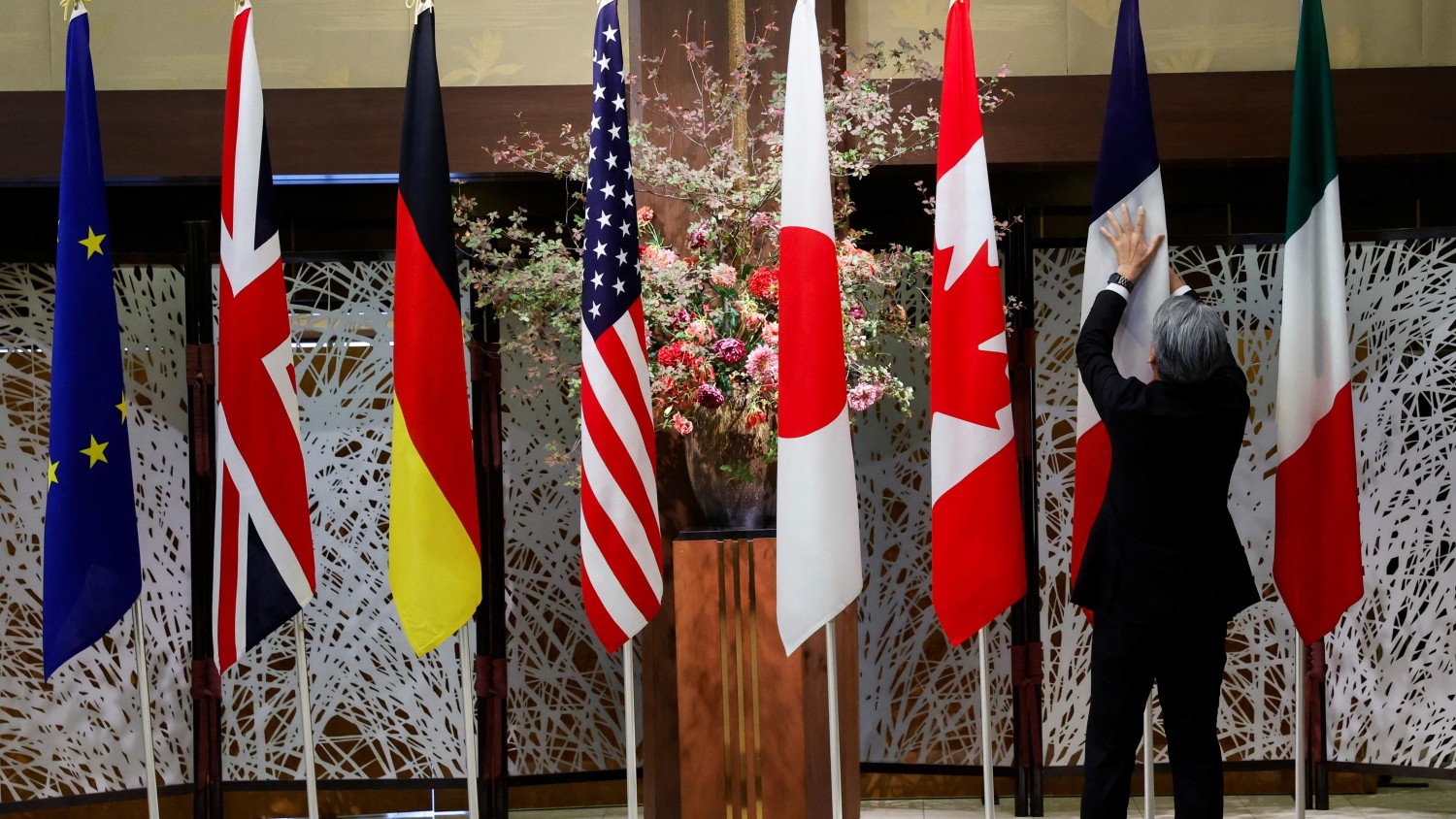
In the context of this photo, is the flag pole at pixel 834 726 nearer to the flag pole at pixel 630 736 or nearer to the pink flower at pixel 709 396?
the flag pole at pixel 630 736

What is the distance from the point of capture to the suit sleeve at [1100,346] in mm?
2668

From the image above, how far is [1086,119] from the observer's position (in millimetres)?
4168

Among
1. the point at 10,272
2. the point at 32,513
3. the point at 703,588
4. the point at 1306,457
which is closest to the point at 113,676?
the point at 32,513

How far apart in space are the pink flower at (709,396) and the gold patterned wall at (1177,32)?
1806 mm

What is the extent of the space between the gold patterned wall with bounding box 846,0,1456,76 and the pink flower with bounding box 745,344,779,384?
169 cm

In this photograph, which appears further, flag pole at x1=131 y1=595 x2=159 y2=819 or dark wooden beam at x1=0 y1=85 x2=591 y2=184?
dark wooden beam at x1=0 y1=85 x2=591 y2=184

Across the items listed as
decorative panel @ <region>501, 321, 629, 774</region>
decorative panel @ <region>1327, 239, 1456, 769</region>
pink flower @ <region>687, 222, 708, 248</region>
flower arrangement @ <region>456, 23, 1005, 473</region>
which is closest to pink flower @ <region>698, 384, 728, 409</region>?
flower arrangement @ <region>456, 23, 1005, 473</region>

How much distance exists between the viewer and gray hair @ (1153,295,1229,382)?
258 cm

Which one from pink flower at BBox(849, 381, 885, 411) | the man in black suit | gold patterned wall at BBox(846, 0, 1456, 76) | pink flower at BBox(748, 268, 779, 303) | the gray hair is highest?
gold patterned wall at BBox(846, 0, 1456, 76)

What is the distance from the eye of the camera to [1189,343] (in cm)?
259

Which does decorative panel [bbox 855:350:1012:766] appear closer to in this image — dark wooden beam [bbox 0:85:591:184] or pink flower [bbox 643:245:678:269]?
pink flower [bbox 643:245:678:269]

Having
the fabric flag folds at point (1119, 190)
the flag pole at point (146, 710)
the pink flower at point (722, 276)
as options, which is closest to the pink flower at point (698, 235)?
the pink flower at point (722, 276)

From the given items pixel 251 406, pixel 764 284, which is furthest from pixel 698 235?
pixel 251 406

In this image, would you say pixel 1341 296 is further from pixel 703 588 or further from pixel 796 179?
pixel 703 588
